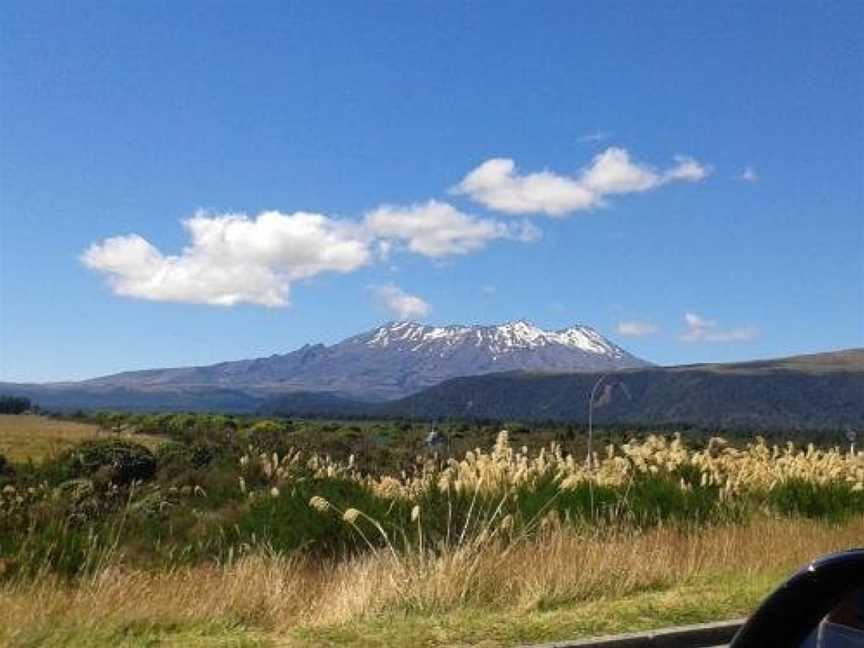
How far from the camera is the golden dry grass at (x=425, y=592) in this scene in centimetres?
782

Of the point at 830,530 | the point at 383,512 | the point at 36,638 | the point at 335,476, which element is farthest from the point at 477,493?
the point at 36,638

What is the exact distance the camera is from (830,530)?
13375 millimetres

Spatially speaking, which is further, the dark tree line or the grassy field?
the dark tree line

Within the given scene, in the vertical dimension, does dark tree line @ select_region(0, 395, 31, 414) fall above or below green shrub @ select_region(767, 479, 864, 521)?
above

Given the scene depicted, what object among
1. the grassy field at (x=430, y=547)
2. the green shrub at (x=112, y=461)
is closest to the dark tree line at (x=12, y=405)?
the green shrub at (x=112, y=461)

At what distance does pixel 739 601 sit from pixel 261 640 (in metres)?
4.11

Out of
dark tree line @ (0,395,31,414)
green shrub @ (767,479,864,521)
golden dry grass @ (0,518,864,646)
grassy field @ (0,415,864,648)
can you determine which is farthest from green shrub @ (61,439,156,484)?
dark tree line @ (0,395,31,414)

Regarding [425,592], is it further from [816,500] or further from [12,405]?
[12,405]

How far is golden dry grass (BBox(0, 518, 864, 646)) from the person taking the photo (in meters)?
7.82

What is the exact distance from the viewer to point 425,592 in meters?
9.13

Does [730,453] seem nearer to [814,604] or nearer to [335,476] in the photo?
[335,476]

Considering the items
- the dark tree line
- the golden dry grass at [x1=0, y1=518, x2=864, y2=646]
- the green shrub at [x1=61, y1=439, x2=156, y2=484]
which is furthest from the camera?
the dark tree line

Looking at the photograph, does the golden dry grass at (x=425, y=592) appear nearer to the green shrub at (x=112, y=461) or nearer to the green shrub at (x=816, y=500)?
the green shrub at (x=816, y=500)

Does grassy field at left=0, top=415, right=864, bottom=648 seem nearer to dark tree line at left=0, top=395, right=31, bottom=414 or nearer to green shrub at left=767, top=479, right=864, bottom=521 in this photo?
green shrub at left=767, top=479, right=864, bottom=521
